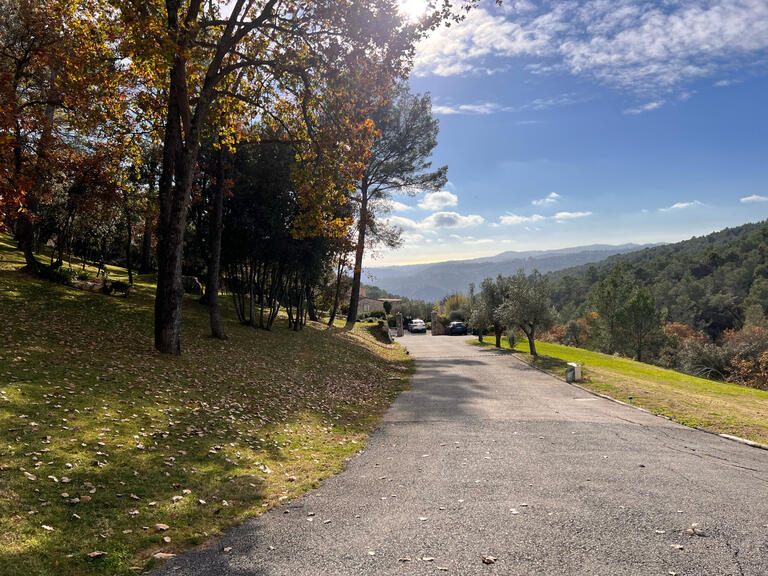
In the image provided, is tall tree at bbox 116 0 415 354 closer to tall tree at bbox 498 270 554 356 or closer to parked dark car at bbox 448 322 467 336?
tall tree at bbox 498 270 554 356

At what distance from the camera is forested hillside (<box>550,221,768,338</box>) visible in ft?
291

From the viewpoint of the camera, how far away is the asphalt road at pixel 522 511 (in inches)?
170

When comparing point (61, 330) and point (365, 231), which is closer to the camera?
point (61, 330)

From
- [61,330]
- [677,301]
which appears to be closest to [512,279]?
[61,330]

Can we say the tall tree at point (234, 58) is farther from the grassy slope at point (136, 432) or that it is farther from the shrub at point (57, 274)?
the shrub at point (57, 274)

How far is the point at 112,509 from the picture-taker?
17.2ft

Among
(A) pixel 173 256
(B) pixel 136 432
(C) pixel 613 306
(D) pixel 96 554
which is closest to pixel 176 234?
(A) pixel 173 256

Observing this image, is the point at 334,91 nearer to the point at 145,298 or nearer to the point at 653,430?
the point at 653,430

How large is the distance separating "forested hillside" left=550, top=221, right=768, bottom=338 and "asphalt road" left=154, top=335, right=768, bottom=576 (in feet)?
233

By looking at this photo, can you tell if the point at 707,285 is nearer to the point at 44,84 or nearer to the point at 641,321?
the point at 641,321

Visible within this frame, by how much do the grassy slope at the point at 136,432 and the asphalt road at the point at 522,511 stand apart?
2.53 ft

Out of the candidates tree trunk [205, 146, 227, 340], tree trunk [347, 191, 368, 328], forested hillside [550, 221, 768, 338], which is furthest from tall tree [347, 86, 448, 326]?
forested hillside [550, 221, 768, 338]

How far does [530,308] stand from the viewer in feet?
88.7

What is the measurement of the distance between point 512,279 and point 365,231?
12.3 meters
